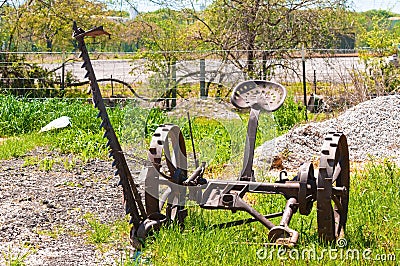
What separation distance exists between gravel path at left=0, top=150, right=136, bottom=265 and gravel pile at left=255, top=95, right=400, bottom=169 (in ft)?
6.55

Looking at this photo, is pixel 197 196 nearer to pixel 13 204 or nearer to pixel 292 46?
pixel 13 204

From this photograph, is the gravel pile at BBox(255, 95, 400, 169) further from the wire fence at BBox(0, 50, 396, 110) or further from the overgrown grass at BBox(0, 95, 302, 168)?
the wire fence at BBox(0, 50, 396, 110)

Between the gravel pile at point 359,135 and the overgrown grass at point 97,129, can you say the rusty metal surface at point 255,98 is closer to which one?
the overgrown grass at point 97,129

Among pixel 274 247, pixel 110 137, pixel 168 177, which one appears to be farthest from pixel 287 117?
pixel 110 137

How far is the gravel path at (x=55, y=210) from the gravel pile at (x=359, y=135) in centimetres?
200

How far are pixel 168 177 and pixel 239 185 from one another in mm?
487

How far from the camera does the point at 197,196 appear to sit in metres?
4.31

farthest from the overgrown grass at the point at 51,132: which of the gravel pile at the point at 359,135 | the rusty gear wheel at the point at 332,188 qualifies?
the rusty gear wheel at the point at 332,188

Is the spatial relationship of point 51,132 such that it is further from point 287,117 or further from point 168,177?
point 168,177

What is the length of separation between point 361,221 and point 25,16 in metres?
12.1

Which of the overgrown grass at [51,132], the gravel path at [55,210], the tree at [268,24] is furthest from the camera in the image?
the tree at [268,24]

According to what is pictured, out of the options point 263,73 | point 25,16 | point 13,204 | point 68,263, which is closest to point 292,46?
point 263,73

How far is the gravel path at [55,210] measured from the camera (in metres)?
4.36

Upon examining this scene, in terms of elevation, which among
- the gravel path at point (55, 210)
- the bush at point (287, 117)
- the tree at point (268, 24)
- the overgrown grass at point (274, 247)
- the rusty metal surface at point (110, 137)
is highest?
the tree at point (268, 24)
